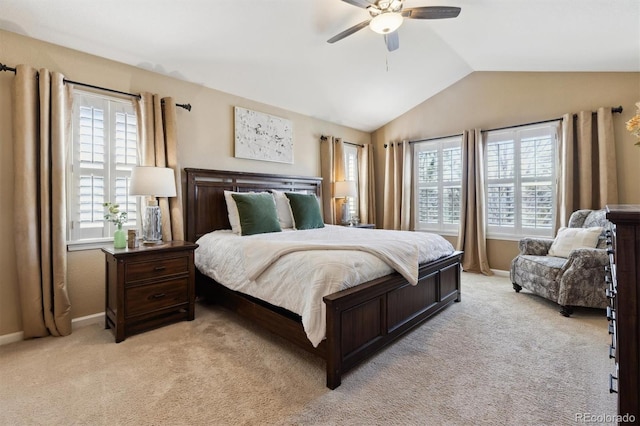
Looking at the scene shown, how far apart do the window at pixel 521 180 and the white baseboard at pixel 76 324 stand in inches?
206

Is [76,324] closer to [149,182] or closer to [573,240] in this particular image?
[149,182]

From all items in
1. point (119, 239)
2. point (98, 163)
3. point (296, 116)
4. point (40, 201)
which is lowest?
point (119, 239)

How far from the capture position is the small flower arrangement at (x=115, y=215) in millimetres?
2754

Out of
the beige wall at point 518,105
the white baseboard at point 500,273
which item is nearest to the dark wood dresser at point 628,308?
the beige wall at point 518,105

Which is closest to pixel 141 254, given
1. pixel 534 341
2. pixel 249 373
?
pixel 249 373

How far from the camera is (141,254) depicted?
2.56m

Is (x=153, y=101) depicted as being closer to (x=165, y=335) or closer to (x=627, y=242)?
(x=165, y=335)

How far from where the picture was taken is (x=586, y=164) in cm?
375

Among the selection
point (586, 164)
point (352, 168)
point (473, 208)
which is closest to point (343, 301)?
point (473, 208)

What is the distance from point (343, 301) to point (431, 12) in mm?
2439

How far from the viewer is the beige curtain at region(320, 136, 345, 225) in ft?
16.7

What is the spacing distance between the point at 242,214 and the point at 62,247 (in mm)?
1578

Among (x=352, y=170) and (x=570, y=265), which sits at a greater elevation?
(x=352, y=170)

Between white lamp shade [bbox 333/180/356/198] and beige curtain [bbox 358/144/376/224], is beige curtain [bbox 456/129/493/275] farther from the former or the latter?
white lamp shade [bbox 333/180/356/198]
